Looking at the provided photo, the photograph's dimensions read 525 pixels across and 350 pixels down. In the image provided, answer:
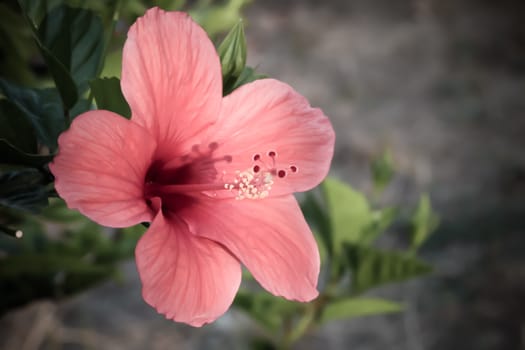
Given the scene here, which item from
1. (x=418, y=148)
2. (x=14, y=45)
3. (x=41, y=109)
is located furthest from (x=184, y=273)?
(x=418, y=148)

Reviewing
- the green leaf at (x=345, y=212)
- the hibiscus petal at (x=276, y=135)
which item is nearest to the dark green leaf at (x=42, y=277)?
the green leaf at (x=345, y=212)

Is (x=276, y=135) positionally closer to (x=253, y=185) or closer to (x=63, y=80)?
(x=253, y=185)

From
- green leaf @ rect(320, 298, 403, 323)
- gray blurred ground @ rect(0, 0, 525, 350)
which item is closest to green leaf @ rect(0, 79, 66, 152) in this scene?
green leaf @ rect(320, 298, 403, 323)

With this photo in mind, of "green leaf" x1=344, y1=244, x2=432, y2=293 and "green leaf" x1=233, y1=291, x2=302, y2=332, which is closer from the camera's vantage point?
"green leaf" x1=344, y1=244, x2=432, y2=293

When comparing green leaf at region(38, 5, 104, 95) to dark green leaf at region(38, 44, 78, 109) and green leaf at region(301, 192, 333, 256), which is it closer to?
dark green leaf at region(38, 44, 78, 109)

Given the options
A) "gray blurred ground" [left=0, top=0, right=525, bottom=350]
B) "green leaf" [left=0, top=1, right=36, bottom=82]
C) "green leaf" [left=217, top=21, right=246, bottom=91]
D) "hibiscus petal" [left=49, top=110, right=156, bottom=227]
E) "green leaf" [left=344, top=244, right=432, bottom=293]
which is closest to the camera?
"hibiscus petal" [left=49, top=110, right=156, bottom=227]

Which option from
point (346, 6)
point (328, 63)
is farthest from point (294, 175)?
point (346, 6)
